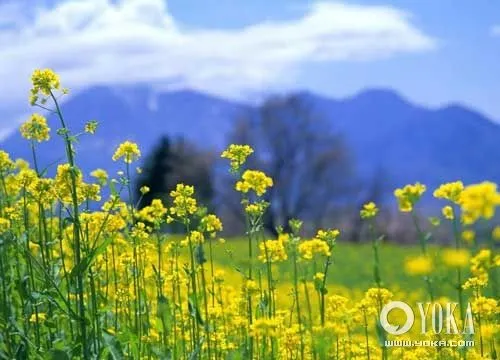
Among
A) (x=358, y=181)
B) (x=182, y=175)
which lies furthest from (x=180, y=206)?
(x=358, y=181)

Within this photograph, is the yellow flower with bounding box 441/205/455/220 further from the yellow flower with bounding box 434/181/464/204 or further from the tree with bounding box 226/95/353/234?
the tree with bounding box 226/95/353/234

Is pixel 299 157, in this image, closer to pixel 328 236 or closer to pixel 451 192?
pixel 328 236

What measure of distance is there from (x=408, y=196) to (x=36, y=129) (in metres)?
2.12

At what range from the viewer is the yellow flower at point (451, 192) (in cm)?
394

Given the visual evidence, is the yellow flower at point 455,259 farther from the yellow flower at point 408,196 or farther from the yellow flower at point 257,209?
the yellow flower at point 257,209

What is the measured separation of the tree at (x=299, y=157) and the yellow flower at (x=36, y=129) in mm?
58053

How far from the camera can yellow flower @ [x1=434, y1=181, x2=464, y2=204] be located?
3943 millimetres

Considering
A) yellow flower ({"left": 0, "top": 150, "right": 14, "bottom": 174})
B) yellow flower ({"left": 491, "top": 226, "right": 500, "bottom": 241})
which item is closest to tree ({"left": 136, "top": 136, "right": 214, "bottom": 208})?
yellow flower ({"left": 0, "top": 150, "right": 14, "bottom": 174})

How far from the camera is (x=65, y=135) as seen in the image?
394 centimetres

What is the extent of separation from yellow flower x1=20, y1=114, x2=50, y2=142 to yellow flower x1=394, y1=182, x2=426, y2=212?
6.48ft

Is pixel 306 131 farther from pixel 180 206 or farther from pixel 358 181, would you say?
pixel 180 206

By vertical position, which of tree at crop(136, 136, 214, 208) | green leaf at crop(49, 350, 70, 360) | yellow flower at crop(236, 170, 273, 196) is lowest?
green leaf at crop(49, 350, 70, 360)

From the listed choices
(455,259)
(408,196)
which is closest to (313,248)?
(408,196)

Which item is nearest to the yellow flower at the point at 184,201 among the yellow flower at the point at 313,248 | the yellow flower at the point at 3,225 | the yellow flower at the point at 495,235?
the yellow flower at the point at 313,248
